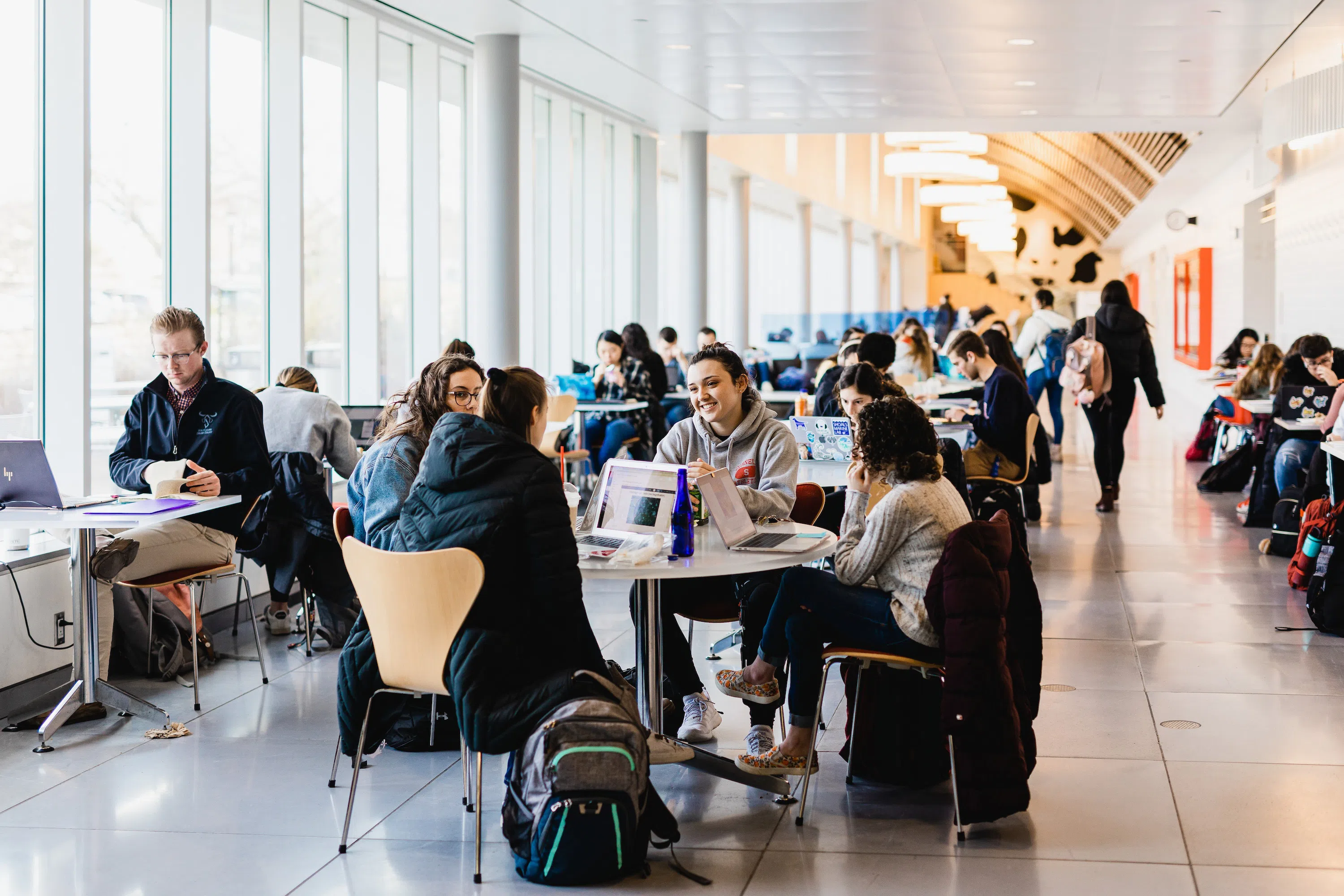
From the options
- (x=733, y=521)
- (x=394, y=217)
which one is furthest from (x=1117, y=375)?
(x=733, y=521)

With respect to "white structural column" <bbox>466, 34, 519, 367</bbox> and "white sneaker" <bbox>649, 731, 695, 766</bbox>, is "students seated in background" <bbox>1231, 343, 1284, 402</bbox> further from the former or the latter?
"white sneaker" <bbox>649, 731, 695, 766</bbox>

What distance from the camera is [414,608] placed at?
10.9 ft

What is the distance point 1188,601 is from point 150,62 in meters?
5.78

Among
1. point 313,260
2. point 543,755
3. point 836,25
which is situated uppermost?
point 836,25

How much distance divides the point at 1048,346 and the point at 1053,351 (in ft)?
0.23

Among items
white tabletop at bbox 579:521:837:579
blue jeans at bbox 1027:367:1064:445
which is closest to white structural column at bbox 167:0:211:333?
white tabletop at bbox 579:521:837:579

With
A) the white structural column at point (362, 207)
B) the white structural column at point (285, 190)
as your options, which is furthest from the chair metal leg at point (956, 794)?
the white structural column at point (362, 207)

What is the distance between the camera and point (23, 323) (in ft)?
19.1

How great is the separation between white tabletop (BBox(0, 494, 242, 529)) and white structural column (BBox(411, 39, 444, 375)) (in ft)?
17.2

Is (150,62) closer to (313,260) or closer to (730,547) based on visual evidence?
(313,260)

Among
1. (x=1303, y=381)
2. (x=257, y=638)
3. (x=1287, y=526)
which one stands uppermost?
(x=1303, y=381)

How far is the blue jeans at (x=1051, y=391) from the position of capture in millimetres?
12469

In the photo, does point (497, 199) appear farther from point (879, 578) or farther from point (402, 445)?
point (879, 578)

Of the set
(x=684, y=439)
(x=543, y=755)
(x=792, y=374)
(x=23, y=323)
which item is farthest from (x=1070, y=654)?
(x=792, y=374)
